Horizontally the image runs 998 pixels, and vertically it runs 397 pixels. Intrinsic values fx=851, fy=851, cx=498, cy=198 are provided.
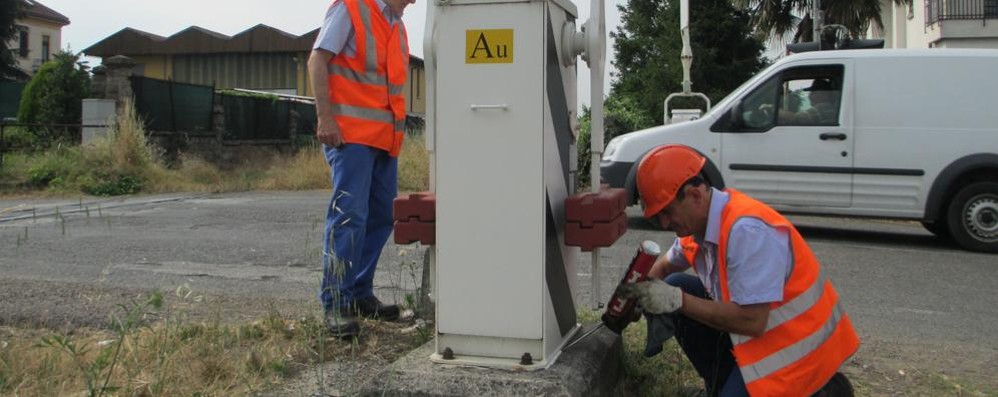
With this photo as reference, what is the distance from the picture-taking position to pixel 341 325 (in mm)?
3484

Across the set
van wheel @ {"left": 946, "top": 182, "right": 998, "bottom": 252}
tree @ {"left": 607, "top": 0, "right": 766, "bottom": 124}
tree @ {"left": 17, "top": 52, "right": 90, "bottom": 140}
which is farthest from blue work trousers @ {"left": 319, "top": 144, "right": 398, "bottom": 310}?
tree @ {"left": 17, "top": 52, "right": 90, "bottom": 140}

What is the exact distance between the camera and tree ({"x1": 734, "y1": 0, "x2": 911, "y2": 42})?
71.7 ft

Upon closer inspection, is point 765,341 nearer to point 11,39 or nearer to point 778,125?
point 778,125

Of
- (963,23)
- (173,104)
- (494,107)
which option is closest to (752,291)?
(494,107)

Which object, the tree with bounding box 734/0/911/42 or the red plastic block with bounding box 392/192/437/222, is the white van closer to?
the red plastic block with bounding box 392/192/437/222

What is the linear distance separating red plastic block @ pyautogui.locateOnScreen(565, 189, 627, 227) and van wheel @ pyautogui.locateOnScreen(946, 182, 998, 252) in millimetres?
A: 6726

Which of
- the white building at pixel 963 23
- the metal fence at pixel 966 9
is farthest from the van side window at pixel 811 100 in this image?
the metal fence at pixel 966 9

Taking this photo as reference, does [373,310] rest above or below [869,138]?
below

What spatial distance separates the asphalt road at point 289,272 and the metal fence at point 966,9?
22132mm

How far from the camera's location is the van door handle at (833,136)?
843 cm

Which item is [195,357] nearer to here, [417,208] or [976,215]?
[417,208]

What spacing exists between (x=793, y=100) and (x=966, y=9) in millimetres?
25095

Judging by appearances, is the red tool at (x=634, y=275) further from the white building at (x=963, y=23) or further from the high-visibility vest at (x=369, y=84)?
the white building at (x=963, y=23)

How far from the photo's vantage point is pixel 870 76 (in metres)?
8.42
